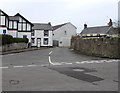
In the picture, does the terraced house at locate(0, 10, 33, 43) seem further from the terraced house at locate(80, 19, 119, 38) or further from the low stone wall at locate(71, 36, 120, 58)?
the low stone wall at locate(71, 36, 120, 58)

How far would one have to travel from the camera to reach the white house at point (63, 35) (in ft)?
242

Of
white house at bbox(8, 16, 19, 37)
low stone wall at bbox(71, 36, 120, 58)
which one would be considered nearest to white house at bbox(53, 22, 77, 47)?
white house at bbox(8, 16, 19, 37)

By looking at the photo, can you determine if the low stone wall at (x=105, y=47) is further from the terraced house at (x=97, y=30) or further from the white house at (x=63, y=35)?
the white house at (x=63, y=35)

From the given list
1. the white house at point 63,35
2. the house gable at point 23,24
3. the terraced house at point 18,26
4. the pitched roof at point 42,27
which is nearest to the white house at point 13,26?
the terraced house at point 18,26

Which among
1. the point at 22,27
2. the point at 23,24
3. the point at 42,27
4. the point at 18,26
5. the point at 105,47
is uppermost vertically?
the point at 42,27

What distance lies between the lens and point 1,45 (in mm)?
28141

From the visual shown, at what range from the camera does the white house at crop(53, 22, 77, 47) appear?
242 ft

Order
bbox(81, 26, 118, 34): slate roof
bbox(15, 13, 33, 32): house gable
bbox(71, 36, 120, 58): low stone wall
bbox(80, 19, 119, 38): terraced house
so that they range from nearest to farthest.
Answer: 1. bbox(71, 36, 120, 58): low stone wall
2. bbox(15, 13, 33, 32): house gable
3. bbox(81, 26, 118, 34): slate roof
4. bbox(80, 19, 119, 38): terraced house

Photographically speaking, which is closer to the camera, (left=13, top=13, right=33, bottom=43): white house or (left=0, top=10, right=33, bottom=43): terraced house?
(left=0, top=10, right=33, bottom=43): terraced house

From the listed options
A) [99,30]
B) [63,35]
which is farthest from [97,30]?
[63,35]

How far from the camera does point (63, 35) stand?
75062 millimetres

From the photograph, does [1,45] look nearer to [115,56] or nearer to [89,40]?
[89,40]

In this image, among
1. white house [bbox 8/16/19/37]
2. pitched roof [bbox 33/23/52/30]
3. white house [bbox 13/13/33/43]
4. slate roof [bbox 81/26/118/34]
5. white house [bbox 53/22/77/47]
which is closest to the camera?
white house [bbox 8/16/19/37]

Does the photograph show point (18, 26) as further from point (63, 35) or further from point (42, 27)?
point (63, 35)
